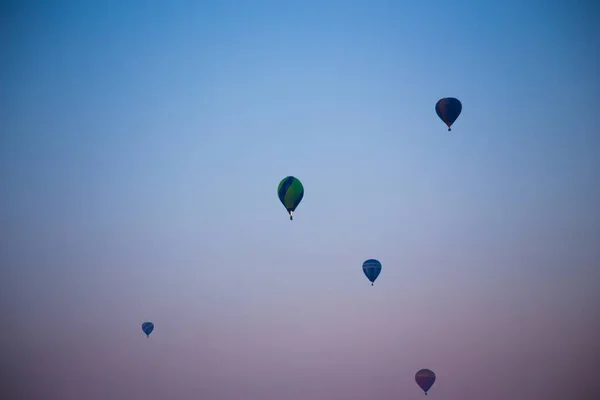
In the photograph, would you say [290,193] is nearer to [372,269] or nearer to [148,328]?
[372,269]

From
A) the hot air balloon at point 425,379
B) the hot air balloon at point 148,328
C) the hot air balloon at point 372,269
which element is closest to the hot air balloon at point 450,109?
the hot air balloon at point 372,269

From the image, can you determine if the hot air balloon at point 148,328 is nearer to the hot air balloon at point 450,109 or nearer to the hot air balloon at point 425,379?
the hot air balloon at point 425,379

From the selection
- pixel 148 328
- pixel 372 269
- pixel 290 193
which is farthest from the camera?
pixel 148 328

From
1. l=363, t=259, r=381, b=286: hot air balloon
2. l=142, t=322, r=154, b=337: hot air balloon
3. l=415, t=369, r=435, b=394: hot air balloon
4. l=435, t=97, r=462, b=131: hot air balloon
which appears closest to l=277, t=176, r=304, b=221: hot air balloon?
l=363, t=259, r=381, b=286: hot air balloon

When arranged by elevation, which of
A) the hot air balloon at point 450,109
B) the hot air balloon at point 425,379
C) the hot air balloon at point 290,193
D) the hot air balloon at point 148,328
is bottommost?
the hot air balloon at point 425,379

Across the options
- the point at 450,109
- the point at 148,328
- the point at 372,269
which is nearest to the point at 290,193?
the point at 372,269

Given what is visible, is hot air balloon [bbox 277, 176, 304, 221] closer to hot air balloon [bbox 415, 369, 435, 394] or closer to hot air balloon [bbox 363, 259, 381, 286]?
hot air balloon [bbox 363, 259, 381, 286]
